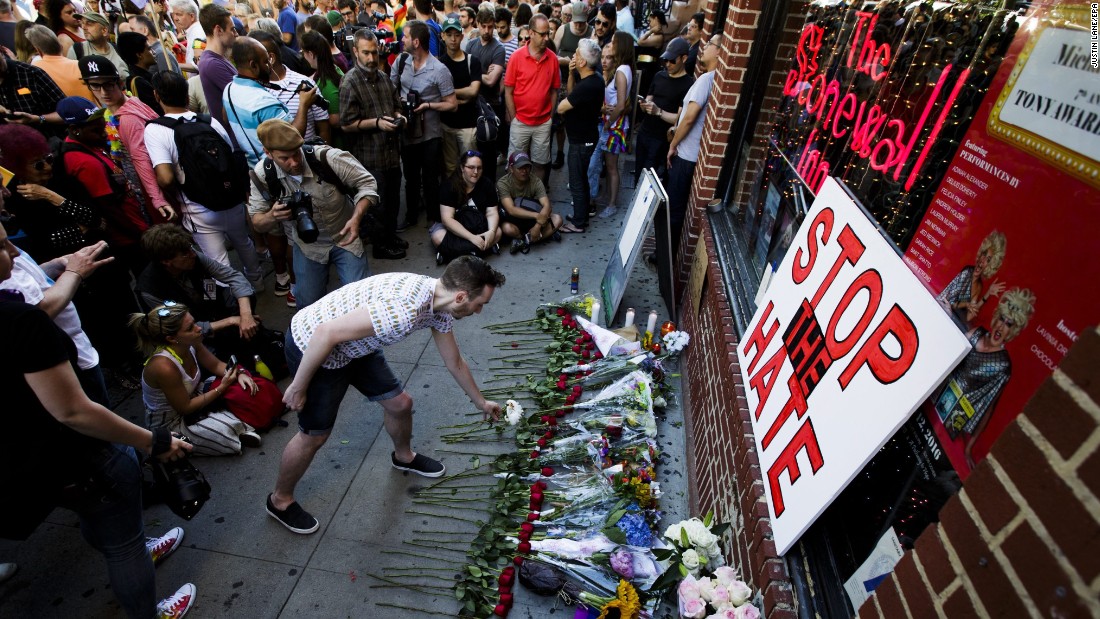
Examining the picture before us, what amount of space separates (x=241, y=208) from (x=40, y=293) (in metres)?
1.95

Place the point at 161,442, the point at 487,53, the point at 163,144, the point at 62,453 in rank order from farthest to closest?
the point at 487,53 < the point at 163,144 < the point at 161,442 < the point at 62,453

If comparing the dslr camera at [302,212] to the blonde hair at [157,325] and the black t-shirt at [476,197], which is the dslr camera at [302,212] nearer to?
the blonde hair at [157,325]

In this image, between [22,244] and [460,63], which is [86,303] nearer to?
[22,244]

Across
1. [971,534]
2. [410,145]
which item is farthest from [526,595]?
[410,145]

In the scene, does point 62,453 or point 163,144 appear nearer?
point 62,453

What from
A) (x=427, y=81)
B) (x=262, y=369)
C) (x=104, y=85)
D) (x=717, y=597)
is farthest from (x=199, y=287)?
(x=717, y=597)

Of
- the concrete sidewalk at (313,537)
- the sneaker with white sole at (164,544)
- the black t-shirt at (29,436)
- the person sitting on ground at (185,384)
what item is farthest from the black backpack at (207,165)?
the black t-shirt at (29,436)

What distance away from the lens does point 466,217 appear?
5.86 metres

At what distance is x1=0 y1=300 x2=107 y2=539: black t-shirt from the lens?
5.62 ft

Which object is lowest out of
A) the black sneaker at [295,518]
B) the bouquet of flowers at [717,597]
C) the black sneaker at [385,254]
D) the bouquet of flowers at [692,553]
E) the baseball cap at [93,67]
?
the black sneaker at [295,518]

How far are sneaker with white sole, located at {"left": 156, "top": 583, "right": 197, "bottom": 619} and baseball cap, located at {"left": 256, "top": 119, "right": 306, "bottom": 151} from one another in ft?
8.42

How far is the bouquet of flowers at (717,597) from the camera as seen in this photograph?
83.7 inches

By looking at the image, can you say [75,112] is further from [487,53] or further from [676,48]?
[676,48]

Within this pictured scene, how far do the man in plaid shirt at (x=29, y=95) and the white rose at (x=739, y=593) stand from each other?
6.15 m
